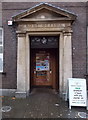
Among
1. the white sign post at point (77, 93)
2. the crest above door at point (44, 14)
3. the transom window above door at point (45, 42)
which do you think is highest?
the crest above door at point (44, 14)

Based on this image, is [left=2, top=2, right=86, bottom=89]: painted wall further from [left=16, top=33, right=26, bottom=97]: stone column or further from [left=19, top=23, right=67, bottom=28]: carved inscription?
[left=19, top=23, right=67, bottom=28]: carved inscription

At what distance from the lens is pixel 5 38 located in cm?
594

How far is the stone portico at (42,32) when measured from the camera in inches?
214

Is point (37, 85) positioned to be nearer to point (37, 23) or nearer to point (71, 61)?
point (71, 61)

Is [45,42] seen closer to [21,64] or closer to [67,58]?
[67,58]

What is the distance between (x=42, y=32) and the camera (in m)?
5.64

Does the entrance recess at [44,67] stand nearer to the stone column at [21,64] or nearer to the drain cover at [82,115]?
the stone column at [21,64]

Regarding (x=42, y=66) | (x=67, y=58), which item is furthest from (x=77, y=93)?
(x=42, y=66)

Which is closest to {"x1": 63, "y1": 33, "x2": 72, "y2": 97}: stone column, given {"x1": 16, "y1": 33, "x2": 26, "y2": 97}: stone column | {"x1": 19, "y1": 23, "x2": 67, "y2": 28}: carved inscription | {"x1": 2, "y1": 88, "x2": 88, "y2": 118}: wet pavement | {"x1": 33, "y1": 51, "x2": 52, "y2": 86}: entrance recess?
{"x1": 19, "y1": 23, "x2": 67, "y2": 28}: carved inscription

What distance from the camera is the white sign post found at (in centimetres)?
445

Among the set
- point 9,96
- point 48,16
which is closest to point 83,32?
point 48,16

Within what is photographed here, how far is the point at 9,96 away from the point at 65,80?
10.7 feet

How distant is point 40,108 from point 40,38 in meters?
3.72

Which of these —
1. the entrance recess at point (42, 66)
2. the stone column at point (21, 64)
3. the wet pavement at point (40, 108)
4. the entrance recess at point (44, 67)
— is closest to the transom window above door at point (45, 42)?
the stone column at point (21, 64)
